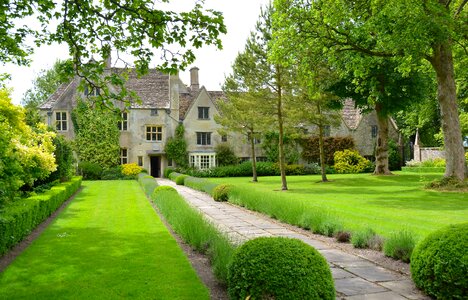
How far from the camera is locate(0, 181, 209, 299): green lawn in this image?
5.91m

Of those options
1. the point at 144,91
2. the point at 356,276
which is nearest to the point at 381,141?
the point at 144,91

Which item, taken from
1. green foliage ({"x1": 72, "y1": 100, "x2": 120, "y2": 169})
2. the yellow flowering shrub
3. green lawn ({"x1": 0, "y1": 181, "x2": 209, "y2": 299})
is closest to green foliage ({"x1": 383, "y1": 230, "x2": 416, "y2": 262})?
green lawn ({"x1": 0, "y1": 181, "x2": 209, "y2": 299})

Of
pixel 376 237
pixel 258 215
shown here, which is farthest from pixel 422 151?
pixel 376 237

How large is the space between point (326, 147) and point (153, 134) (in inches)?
725

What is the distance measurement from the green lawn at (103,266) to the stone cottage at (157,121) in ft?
94.6

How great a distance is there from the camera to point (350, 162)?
42688 millimetres

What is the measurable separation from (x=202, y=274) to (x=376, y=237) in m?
3.80

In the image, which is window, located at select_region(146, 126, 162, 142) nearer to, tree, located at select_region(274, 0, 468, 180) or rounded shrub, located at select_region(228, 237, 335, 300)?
tree, located at select_region(274, 0, 468, 180)

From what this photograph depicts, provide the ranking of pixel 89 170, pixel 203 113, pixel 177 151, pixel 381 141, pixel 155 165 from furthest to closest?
pixel 203 113 → pixel 155 165 → pixel 177 151 → pixel 89 170 → pixel 381 141

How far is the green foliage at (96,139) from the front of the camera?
3759 centimetres

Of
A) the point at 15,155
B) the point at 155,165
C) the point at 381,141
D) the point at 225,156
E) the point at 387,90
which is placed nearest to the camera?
the point at 15,155

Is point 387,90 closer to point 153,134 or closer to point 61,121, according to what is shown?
point 153,134

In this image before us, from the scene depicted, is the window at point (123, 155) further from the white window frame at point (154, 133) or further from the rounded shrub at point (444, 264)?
the rounded shrub at point (444, 264)

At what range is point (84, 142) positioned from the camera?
3766cm
